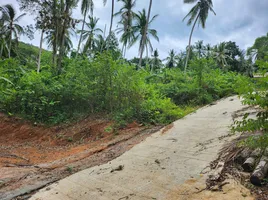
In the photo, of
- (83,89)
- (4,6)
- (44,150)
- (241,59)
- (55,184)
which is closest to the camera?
(55,184)

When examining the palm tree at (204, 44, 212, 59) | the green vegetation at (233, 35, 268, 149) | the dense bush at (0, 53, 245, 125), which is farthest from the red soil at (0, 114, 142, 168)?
the palm tree at (204, 44, 212, 59)

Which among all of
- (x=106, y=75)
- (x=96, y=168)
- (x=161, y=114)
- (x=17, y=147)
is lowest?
(x=17, y=147)

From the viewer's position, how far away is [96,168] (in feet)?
14.8

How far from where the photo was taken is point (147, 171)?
4035 millimetres

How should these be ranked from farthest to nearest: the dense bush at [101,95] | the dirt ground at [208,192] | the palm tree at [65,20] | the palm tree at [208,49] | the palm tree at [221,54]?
the palm tree at [208,49], the palm tree at [221,54], the palm tree at [65,20], the dense bush at [101,95], the dirt ground at [208,192]

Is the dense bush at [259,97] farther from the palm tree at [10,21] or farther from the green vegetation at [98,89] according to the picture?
the palm tree at [10,21]

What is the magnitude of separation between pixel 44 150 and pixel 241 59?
37119mm

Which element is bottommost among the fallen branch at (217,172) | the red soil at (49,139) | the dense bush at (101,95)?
the red soil at (49,139)

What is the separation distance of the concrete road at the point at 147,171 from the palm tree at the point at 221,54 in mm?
30904

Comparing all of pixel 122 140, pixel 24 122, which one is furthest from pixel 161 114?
pixel 24 122

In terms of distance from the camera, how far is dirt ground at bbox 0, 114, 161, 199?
4191mm

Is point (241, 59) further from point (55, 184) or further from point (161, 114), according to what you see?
point (55, 184)

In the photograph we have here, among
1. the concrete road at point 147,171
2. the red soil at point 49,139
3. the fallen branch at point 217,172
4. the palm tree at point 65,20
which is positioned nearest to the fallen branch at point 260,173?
the fallen branch at point 217,172

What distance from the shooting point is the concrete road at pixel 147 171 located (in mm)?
3367
